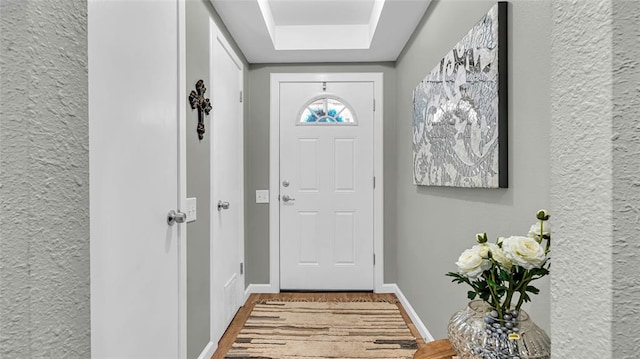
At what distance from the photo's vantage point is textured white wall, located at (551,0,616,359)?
505mm

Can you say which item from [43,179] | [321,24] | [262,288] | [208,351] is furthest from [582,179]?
[262,288]

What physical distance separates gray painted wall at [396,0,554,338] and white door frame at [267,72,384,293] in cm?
19

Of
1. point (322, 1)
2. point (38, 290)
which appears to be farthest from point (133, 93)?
point (322, 1)

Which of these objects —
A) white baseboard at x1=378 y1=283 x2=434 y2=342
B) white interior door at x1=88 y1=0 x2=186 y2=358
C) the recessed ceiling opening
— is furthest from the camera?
the recessed ceiling opening

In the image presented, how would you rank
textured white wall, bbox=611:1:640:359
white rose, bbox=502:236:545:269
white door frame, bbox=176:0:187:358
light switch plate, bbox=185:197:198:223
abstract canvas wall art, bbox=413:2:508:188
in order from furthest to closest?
light switch plate, bbox=185:197:198:223, white door frame, bbox=176:0:187:358, abstract canvas wall art, bbox=413:2:508:188, white rose, bbox=502:236:545:269, textured white wall, bbox=611:1:640:359

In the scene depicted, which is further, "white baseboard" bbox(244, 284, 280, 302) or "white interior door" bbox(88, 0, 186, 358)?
"white baseboard" bbox(244, 284, 280, 302)

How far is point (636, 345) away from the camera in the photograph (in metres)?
0.50

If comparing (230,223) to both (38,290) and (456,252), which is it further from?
(38,290)

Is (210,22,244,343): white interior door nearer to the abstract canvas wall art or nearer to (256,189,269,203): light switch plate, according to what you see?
(256,189,269,203): light switch plate

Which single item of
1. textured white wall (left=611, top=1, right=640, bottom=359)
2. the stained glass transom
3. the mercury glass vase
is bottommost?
the mercury glass vase

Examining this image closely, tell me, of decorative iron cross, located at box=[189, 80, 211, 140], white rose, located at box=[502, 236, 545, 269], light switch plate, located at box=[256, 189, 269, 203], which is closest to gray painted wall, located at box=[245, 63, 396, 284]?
light switch plate, located at box=[256, 189, 269, 203]

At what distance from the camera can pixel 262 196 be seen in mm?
3641

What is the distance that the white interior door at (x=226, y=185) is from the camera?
8.17ft

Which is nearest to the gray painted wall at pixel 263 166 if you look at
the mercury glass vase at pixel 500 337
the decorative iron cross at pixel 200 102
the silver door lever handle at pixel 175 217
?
the decorative iron cross at pixel 200 102
